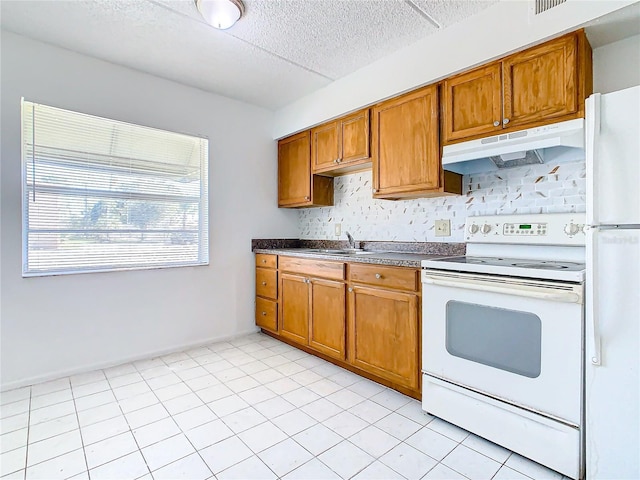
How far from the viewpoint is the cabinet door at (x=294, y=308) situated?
9.62 ft

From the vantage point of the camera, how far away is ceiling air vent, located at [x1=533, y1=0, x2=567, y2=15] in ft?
5.68

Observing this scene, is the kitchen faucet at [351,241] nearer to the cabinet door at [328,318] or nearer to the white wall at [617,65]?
the cabinet door at [328,318]

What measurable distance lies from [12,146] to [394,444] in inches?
117

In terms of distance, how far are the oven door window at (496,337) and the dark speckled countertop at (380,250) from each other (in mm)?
403

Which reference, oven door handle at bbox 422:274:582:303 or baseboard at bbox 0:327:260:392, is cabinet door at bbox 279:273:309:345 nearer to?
baseboard at bbox 0:327:260:392

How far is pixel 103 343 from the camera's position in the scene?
2.65 metres

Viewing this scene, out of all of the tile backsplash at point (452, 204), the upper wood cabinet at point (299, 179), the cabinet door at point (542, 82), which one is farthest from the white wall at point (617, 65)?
the upper wood cabinet at point (299, 179)

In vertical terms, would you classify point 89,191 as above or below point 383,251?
above

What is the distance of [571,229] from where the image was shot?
1.85 m

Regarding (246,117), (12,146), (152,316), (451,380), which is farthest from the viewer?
(246,117)

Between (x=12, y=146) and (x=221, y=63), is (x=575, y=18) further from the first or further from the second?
(x=12, y=146)

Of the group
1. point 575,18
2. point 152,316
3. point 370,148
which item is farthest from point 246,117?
point 575,18

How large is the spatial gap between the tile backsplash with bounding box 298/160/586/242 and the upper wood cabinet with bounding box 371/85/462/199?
0.17 m

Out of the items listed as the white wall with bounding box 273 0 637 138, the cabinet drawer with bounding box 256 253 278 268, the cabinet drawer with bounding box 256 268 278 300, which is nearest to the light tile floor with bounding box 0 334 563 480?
the cabinet drawer with bounding box 256 268 278 300
